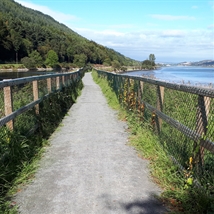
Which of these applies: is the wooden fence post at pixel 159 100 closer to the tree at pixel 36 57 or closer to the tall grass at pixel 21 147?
the tall grass at pixel 21 147

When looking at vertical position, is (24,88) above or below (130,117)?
above

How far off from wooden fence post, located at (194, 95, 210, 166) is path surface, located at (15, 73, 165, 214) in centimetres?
80

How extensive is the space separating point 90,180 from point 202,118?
1753mm

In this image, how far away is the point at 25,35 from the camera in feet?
495

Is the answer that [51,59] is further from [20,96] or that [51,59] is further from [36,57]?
[20,96]

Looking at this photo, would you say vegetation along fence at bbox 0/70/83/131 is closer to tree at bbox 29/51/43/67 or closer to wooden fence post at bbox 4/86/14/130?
wooden fence post at bbox 4/86/14/130

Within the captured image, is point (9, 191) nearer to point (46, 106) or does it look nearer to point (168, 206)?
point (168, 206)

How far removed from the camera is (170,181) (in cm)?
396

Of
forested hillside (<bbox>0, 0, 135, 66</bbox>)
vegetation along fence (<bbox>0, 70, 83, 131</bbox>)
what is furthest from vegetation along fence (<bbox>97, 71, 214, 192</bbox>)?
forested hillside (<bbox>0, 0, 135, 66</bbox>)

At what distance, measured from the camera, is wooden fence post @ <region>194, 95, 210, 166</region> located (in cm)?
344

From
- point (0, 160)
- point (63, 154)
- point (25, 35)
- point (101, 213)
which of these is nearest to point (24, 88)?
point (63, 154)

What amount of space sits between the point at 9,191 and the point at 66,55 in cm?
16856

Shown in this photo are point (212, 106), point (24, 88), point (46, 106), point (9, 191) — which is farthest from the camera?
point (46, 106)

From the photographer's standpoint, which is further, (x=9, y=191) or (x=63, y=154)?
(x=63, y=154)
